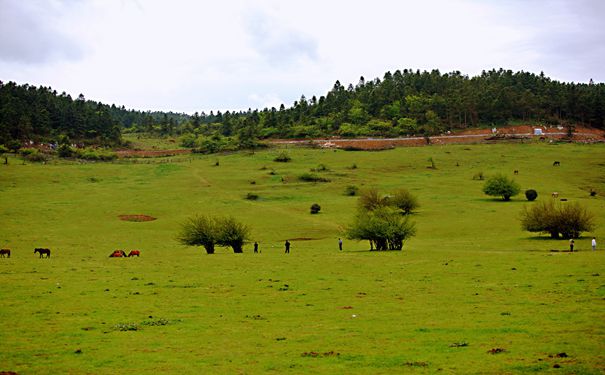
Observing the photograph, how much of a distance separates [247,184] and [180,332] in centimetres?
9431

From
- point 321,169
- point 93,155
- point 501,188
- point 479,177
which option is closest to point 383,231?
point 501,188

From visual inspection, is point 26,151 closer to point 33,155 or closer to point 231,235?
point 33,155

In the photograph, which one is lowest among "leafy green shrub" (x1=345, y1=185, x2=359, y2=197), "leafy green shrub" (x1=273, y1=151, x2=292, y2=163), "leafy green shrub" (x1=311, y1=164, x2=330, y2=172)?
"leafy green shrub" (x1=345, y1=185, x2=359, y2=197)

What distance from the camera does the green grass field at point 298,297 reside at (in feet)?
54.8

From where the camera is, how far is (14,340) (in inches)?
763

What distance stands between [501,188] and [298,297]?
70676 millimetres

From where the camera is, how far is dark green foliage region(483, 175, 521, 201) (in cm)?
9212

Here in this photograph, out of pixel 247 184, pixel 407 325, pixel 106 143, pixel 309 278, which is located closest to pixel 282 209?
pixel 247 184

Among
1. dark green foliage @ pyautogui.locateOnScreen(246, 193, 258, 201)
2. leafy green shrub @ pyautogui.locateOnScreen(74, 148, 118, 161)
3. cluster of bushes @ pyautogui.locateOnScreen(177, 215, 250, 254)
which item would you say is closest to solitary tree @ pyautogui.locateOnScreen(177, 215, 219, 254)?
cluster of bushes @ pyautogui.locateOnScreen(177, 215, 250, 254)

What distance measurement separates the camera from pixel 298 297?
28.7 meters

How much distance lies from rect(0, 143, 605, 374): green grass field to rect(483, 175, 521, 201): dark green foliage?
343 cm

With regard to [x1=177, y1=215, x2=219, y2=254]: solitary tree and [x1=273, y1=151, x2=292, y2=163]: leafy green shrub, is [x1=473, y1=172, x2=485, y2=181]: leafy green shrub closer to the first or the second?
[x1=273, y1=151, x2=292, y2=163]: leafy green shrub

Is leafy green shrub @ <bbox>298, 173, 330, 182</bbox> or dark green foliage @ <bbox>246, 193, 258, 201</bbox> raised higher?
leafy green shrub @ <bbox>298, 173, 330, 182</bbox>

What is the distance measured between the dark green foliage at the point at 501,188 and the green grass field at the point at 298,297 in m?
3.43
